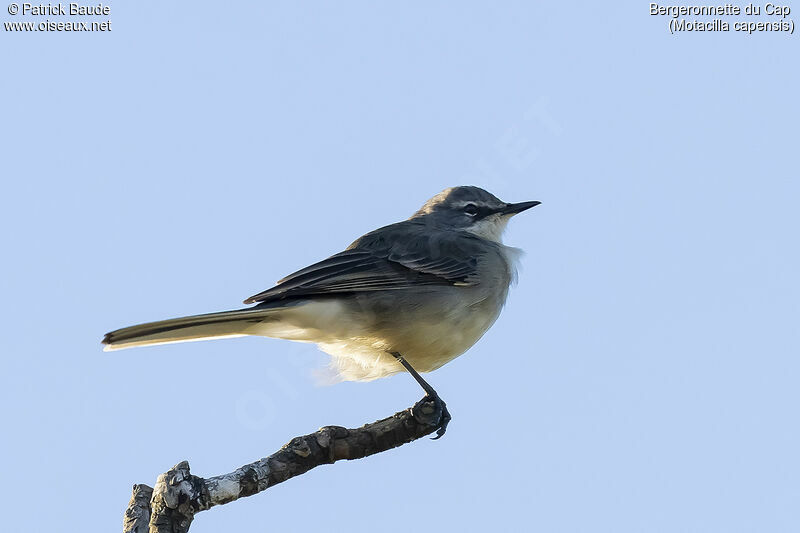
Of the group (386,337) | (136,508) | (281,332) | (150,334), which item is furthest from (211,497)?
(386,337)

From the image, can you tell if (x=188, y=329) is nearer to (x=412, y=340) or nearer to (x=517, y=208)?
(x=412, y=340)

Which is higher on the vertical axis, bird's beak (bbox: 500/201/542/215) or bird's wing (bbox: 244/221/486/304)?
bird's beak (bbox: 500/201/542/215)

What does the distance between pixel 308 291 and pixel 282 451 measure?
2.25 m

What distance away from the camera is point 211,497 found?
596 centimetres

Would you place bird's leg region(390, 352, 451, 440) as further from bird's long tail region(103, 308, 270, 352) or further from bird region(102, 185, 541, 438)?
bird's long tail region(103, 308, 270, 352)

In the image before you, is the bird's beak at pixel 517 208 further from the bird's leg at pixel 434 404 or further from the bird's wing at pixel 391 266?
the bird's leg at pixel 434 404

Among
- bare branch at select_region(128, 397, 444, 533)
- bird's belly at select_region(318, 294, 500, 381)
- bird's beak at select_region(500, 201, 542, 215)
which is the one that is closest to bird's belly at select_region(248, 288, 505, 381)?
bird's belly at select_region(318, 294, 500, 381)

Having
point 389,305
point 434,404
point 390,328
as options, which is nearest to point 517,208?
point 389,305

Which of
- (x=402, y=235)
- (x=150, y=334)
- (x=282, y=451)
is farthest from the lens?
(x=402, y=235)

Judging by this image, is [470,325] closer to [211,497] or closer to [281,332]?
[281,332]

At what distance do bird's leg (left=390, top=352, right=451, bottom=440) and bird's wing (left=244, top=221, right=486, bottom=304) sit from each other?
0.83 metres

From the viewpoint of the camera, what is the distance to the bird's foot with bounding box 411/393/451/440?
785cm

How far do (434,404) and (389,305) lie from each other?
3.90 ft

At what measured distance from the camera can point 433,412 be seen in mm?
8008
